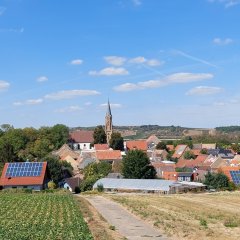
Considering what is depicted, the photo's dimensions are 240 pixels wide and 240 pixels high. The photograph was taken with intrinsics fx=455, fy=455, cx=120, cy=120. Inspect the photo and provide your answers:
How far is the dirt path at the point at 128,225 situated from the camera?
26.1 meters

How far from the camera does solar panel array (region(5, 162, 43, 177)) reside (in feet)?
247

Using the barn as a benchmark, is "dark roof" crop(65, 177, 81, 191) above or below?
below

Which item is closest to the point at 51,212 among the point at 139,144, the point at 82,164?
the point at 82,164

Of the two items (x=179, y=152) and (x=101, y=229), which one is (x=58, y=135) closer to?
(x=179, y=152)

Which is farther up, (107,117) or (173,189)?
(107,117)

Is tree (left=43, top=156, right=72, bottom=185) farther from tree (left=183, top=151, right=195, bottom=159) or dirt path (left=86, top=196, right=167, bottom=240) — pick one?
tree (left=183, top=151, right=195, bottom=159)

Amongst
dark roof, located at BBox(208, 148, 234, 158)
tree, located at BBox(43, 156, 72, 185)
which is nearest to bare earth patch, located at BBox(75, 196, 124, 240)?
tree, located at BBox(43, 156, 72, 185)

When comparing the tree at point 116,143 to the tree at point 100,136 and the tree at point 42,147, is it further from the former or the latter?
the tree at point 42,147

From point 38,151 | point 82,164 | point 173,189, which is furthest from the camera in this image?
point 38,151

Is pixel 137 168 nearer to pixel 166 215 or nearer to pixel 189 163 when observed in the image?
pixel 189 163

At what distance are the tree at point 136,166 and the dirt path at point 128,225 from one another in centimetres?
3586

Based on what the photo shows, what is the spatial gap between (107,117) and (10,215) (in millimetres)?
122780

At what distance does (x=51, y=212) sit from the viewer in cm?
3888

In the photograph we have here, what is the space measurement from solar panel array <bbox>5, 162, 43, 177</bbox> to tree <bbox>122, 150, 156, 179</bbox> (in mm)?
15081
